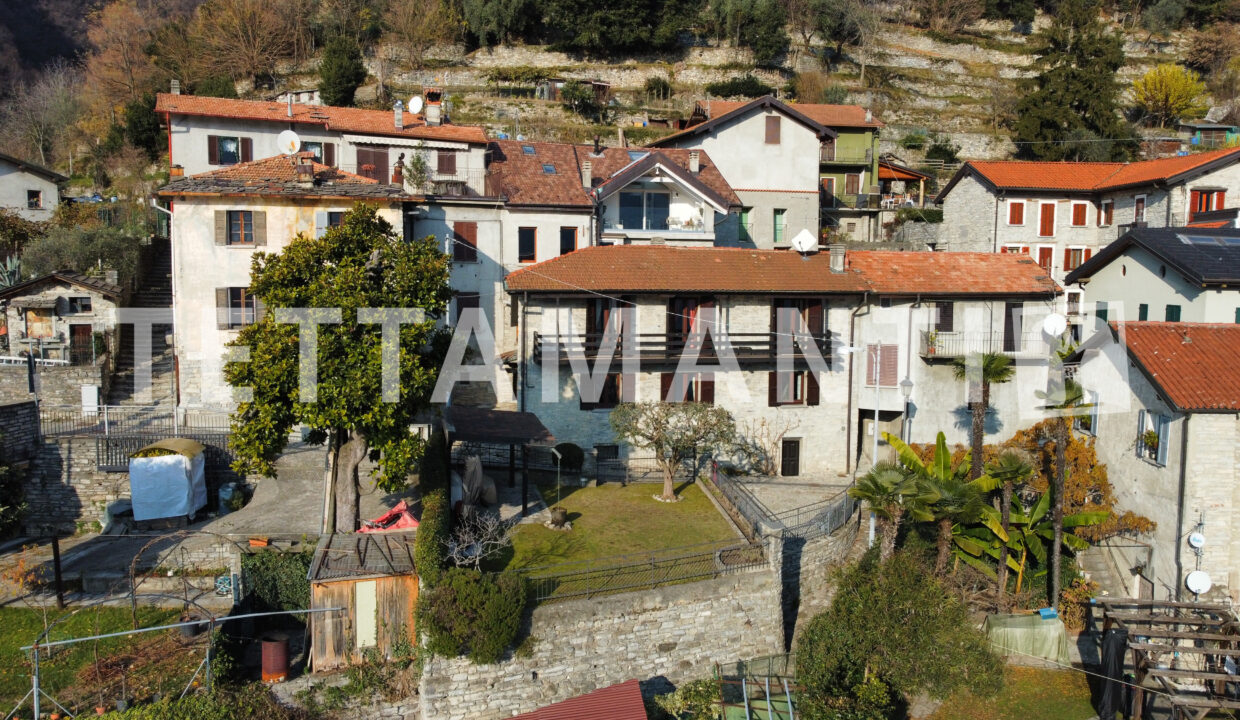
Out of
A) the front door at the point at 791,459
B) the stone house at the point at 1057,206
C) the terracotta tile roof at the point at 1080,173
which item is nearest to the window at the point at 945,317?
the front door at the point at 791,459

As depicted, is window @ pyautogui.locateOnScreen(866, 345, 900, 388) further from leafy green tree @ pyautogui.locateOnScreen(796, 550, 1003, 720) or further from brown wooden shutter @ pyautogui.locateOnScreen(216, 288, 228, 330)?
brown wooden shutter @ pyautogui.locateOnScreen(216, 288, 228, 330)

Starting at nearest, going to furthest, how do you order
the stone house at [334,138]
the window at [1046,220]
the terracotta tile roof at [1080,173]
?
the stone house at [334,138]
the terracotta tile roof at [1080,173]
the window at [1046,220]

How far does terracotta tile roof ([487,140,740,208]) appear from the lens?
29062 millimetres

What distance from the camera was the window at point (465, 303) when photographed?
28.2 m

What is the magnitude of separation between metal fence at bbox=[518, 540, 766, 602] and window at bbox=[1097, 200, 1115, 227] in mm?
27797

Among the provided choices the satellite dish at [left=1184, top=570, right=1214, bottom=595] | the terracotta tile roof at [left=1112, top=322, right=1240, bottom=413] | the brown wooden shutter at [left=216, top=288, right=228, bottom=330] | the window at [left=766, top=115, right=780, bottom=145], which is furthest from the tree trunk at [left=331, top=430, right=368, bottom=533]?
the window at [left=766, top=115, right=780, bottom=145]

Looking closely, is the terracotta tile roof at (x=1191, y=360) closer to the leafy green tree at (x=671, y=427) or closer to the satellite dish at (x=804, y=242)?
the satellite dish at (x=804, y=242)

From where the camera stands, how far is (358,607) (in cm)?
1527

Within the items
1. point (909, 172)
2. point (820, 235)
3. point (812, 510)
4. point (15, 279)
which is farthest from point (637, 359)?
point (909, 172)

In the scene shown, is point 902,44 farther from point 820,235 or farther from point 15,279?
point 15,279

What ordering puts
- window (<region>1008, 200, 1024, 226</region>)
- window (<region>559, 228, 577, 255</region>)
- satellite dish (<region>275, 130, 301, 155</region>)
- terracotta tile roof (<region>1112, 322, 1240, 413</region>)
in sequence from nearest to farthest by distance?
terracotta tile roof (<region>1112, 322, 1240, 413</region>) < satellite dish (<region>275, 130, 301, 155</region>) < window (<region>559, 228, 577, 255</region>) < window (<region>1008, 200, 1024, 226</region>)

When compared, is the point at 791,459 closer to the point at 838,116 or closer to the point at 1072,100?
the point at 838,116

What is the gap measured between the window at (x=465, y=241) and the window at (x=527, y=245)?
1522 mm

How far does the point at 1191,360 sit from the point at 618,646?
1524 cm
